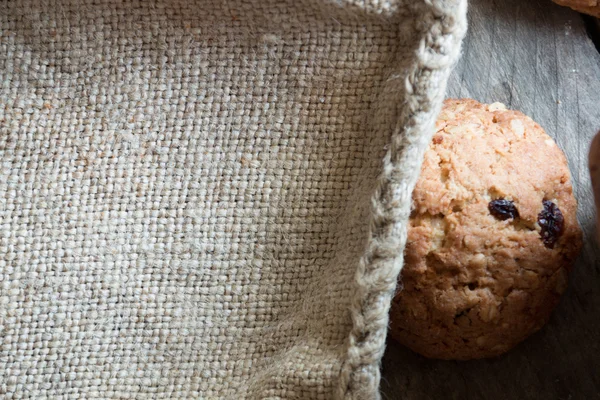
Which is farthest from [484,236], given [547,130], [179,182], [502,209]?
[179,182]

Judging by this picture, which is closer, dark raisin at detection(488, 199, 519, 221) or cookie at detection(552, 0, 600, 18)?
dark raisin at detection(488, 199, 519, 221)

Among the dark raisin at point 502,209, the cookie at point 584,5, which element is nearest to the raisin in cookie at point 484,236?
the dark raisin at point 502,209

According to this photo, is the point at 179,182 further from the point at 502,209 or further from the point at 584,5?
the point at 584,5

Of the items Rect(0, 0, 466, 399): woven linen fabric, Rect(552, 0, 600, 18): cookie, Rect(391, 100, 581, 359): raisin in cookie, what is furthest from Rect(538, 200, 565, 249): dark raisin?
Rect(552, 0, 600, 18): cookie

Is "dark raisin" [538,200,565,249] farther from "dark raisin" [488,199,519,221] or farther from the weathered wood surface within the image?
the weathered wood surface

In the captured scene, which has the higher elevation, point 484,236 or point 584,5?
point 584,5

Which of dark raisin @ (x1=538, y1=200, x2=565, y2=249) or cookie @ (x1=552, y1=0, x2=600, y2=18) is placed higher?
cookie @ (x1=552, y1=0, x2=600, y2=18)
